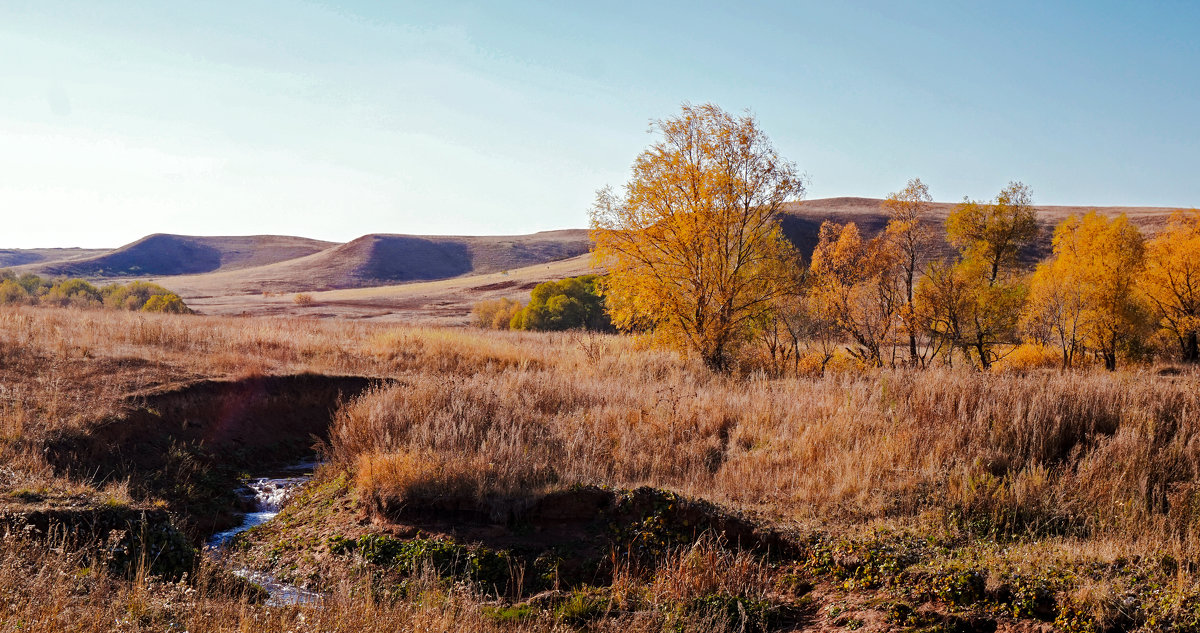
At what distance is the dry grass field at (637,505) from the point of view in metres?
5.12

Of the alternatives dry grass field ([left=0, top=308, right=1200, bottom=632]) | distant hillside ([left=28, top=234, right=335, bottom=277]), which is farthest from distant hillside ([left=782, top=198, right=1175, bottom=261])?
distant hillside ([left=28, top=234, right=335, bottom=277])

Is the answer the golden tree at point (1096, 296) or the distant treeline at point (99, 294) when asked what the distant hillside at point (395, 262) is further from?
the golden tree at point (1096, 296)

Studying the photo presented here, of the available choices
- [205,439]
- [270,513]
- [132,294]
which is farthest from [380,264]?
[270,513]

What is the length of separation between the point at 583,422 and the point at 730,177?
35.9 ft

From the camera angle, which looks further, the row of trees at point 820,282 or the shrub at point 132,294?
the shrub at point 132,294

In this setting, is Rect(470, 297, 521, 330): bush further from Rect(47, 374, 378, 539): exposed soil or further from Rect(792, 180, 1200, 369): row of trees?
Rect(47, 374, 378, 539): exposed soil

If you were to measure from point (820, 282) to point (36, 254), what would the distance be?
21331 centimetres

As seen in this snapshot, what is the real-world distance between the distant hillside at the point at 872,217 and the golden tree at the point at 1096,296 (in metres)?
36.0

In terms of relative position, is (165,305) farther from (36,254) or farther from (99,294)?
(36,254)

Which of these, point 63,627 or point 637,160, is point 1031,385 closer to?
point 63,627

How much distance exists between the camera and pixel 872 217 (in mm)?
102062

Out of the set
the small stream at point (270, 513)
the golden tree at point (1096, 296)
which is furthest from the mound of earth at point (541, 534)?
the golden tree at point (1096, 296)

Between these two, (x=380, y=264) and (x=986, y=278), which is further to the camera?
(x=380, y=264)

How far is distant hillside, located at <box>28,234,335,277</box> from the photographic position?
130 meters
